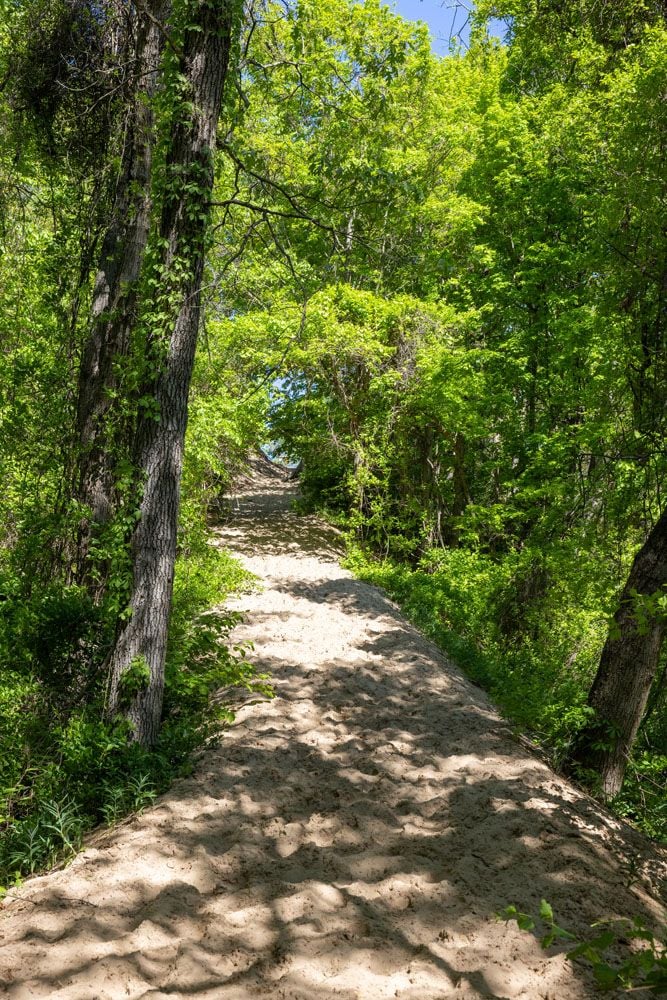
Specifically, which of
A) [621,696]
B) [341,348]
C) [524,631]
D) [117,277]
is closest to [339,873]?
[621,696]

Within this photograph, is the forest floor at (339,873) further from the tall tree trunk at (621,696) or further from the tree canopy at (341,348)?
the tree canopy at (341,348)

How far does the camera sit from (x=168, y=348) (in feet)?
15.5

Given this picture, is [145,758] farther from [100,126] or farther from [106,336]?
[100,126]

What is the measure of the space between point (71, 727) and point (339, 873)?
6.71 feet

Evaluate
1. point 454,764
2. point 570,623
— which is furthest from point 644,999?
point 570,623

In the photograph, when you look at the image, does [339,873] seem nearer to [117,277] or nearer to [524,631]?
[117,277]

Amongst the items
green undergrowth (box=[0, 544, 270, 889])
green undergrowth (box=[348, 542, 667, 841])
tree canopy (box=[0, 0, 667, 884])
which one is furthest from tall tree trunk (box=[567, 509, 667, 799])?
green undergrowth (box=[0, 544, 270, 889])

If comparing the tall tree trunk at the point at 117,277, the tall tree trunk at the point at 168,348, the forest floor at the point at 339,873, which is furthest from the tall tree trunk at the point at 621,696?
the tall tree trunk at the point at 117,277

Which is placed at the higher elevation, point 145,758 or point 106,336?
point 106,336

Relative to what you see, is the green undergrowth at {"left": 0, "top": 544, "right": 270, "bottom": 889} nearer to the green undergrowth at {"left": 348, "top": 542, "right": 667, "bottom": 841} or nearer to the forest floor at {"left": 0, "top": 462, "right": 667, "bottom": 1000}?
the forest floor at {"left": 0, "top": 462, "right": 667, "bottom": 1000}

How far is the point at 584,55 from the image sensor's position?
38.2 ft

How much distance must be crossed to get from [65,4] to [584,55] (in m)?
8.92

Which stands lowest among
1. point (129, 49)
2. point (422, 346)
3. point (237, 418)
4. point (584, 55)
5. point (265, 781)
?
point (265, 781)

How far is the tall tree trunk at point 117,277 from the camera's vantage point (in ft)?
20.9
